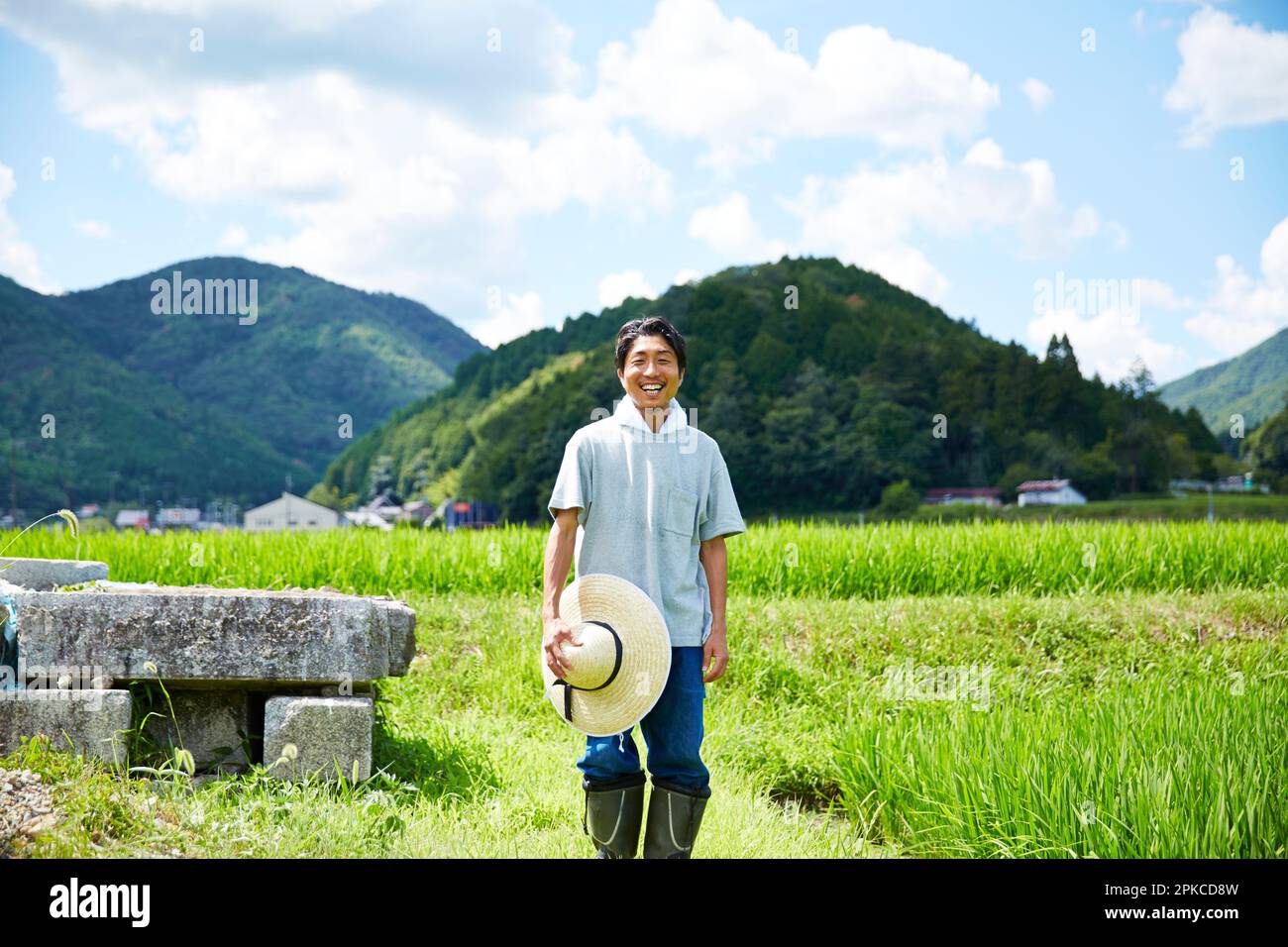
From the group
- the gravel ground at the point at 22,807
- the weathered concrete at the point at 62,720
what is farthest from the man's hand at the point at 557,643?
the weathered concrete at the point at 62,720

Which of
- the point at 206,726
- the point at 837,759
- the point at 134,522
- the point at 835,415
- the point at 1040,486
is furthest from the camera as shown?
the point at 835,415

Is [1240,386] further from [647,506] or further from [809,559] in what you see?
[647,506]

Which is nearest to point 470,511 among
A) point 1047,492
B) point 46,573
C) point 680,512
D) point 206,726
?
point 1047,492

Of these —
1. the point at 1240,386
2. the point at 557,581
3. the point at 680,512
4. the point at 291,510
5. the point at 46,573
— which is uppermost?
the point at 1240,386

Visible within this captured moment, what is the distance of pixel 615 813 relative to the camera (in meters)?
3.58

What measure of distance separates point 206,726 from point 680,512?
106 inches

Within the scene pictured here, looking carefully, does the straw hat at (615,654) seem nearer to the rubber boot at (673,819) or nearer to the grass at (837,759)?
the rubber boot at (673,819)

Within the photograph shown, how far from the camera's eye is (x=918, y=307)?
108m

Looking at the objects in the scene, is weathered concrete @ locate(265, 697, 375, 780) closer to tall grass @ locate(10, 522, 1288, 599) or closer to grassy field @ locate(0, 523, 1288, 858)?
grassy field @ locate(0, 523, 1288, 858)

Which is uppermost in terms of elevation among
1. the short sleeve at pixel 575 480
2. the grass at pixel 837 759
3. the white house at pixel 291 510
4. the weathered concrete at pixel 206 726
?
the short sleeve at pixel 575 480

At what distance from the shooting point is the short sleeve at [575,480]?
A: 135 inches

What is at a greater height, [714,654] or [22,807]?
[714,654]

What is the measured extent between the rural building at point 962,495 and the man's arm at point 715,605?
71752 mm
